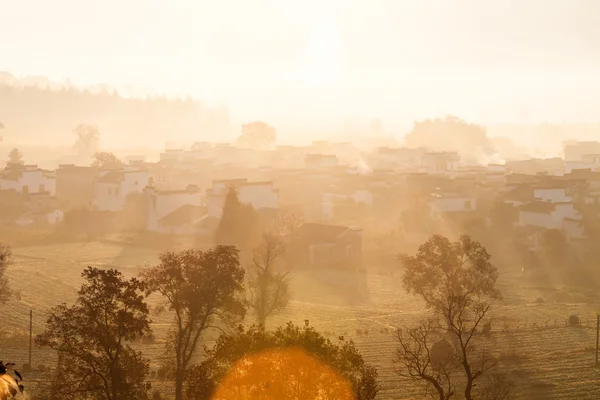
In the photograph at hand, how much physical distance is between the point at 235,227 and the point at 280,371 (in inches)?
1064

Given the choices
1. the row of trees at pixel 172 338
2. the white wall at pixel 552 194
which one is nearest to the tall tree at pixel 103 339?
the row of trees at pixel 172 338

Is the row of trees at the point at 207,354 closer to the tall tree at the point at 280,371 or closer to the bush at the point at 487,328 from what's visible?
the tall tree at the point at 280,371

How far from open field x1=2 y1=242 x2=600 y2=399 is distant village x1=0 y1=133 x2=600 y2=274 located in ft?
16.8

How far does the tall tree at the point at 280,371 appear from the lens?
1455 cm

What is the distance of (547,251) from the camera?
41656 mm

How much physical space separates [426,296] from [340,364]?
12449 millimetres

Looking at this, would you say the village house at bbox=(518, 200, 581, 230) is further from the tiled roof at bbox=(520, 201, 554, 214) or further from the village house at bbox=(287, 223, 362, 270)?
the village house at bbox=(287, 223, 362, 270)

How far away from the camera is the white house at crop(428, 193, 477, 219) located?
164 feet

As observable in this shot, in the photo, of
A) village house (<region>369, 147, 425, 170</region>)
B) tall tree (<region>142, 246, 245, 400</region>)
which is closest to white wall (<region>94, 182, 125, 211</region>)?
village house (<region>369, 147, 425, 170</region>)

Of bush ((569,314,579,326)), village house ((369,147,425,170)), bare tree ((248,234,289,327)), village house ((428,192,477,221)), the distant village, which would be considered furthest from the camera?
village house ((369,147,425,170))

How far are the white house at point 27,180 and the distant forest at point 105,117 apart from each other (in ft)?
269

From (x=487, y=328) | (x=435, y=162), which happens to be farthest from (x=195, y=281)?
(x=435, y=162)

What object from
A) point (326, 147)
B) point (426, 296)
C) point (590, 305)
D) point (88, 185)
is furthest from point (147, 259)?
point (326, 147)

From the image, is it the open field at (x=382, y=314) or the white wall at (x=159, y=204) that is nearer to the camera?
the open field at (x=382, y=314)
